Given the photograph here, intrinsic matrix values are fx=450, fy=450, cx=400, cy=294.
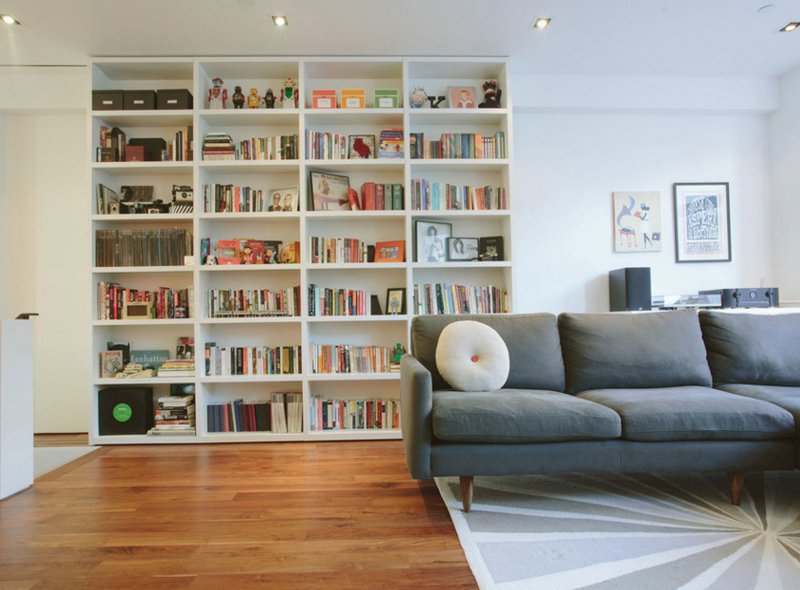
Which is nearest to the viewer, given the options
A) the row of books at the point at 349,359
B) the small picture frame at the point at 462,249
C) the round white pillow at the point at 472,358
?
the round white pillow at the point at 472,358

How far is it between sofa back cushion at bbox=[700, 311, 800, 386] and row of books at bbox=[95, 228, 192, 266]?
353cm

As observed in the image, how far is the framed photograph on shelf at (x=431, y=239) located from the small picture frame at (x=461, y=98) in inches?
37.0

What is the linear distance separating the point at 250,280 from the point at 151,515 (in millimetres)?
1965

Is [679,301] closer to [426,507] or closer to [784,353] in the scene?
[784,353]

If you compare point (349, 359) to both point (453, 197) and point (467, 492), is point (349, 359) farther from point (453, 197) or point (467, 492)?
point (467, 492)

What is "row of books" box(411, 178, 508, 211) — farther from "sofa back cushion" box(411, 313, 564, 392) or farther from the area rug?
the area rug

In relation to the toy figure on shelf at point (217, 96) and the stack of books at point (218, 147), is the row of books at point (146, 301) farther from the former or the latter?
the toy figure on shelf at point (217, 96)

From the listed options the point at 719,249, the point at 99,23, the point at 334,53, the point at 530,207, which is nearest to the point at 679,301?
the point at 719,249

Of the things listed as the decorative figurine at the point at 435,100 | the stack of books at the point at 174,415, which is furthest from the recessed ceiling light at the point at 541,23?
the stack of books at the point at 174,415

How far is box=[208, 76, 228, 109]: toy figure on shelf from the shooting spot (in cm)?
352

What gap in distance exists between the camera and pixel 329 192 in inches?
138

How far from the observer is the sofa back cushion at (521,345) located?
2.40 metres

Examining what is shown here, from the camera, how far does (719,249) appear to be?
3.94 m

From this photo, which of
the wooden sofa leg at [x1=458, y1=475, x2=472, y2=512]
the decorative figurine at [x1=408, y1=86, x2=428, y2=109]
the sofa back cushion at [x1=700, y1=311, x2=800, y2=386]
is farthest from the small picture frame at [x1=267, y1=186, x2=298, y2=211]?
the sofa back cushion at [x1=700, y1=311, x2=800, y2=386]
